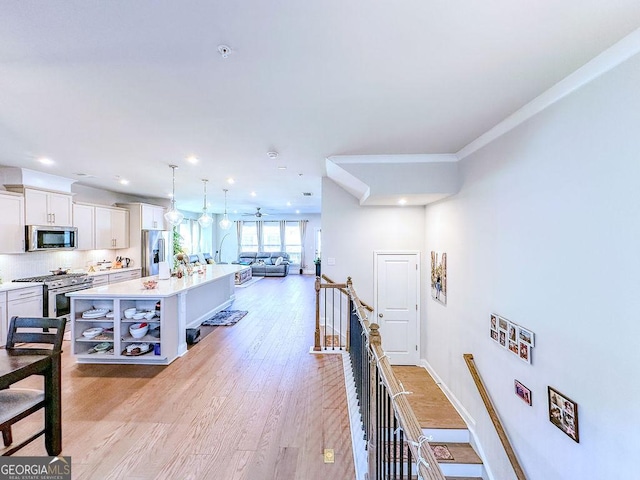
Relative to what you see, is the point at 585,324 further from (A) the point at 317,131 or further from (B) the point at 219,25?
(B) the point at 219,25

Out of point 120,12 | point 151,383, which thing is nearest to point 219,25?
point 120,12

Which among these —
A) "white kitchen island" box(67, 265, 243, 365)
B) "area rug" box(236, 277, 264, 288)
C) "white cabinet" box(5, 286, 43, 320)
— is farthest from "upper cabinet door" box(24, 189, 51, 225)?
"area rug" box(236, 277, 264, 288)

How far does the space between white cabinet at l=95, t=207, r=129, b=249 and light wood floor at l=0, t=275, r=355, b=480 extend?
2.85 m

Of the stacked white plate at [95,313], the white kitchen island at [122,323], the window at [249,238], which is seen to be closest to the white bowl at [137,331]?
the white kitchen island at [122,323]

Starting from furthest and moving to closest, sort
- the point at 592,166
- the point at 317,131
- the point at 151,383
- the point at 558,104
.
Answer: the point at 151,383 → the point at 317,131 → the point at 558,104 → the point at 592,166

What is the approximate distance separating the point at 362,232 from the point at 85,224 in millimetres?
5711

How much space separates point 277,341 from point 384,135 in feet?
11.3

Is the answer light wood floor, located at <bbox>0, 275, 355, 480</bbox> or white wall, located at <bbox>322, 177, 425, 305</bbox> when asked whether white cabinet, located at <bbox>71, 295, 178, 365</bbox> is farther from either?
white wall, located at <bbox>322, 177, 425, 305</bbox>

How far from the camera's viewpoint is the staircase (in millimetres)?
3240

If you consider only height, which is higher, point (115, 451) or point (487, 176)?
point (487, 176)

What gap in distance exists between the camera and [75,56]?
5.60ft

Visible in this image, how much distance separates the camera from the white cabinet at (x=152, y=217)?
730 cm

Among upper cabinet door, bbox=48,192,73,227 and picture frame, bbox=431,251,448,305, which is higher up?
upper cabinet door, bbox=48,192,73,227

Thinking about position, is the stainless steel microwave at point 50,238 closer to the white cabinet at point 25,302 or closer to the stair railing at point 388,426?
the white cabinet at point 25,302
